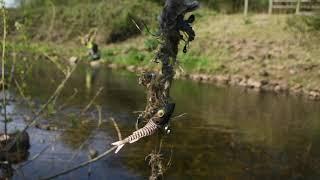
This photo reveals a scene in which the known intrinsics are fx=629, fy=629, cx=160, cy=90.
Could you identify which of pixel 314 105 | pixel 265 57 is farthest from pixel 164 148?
pixel 265 57

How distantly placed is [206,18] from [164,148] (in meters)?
25.7

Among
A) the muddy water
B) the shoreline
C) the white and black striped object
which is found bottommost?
the shoreline

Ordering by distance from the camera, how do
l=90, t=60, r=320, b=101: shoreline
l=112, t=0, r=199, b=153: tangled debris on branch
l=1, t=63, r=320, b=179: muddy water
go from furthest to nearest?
l=90, t=60, r=320, b=101: shoreline → l=1, t=63, r=320, b=179: muddy water → l=112, t=0, r=199, b=153: tangled debris on branch

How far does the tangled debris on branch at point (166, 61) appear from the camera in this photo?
7340 millimetres

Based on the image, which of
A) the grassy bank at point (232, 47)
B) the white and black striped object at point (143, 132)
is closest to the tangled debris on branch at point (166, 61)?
the white and black striped object at point (143, 132)

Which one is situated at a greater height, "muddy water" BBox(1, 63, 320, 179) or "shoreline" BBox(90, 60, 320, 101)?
"muddy water" BBox(1, 63, 320, 179)

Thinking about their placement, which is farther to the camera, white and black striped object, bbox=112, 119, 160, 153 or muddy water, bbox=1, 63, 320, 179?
muddy water, bbox=1, 63, 320, 179

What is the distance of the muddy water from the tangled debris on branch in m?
0.64

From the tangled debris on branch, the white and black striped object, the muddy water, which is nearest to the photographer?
the white and black striped object

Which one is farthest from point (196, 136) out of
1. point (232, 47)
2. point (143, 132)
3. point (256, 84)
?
point (232, 47)

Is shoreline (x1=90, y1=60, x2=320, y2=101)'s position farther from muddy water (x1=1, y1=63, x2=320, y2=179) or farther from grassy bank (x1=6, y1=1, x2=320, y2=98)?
muddy water (x1=1, y1=63, x2=320, y2=179)

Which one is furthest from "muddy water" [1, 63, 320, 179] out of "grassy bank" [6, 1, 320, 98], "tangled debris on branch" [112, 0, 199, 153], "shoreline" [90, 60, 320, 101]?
"grassy bank" [6, 1, 320, 98]

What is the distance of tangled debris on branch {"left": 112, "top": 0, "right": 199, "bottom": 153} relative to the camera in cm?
734

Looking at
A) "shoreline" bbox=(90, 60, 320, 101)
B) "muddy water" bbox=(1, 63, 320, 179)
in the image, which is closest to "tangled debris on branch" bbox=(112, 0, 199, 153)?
"muddy water" bbox=(1, 63, 320, 179)
